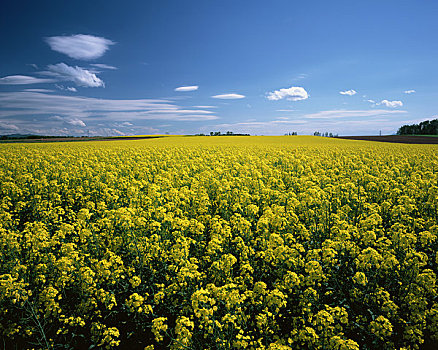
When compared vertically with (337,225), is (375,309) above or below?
below

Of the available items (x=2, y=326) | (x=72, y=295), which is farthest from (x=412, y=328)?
(x=2, y=326)

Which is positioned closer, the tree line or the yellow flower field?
the yellow flower field

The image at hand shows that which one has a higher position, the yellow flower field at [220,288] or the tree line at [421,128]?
the tree line at [421,128]

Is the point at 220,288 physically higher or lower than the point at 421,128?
lower

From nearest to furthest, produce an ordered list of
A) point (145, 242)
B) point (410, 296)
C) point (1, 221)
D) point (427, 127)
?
1. point (410, 296)
2. point (145, 242)
3. point (1, 221)
4. point (427, 127)

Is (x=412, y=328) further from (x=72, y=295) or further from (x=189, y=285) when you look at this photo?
(x=72, y=295)

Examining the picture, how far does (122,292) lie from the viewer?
491 centimetres

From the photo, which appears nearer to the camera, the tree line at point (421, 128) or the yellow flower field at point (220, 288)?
the yellow flower field at point (220, 288)

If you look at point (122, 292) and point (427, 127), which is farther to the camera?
point (427, 127)

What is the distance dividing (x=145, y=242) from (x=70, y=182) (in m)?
8.27

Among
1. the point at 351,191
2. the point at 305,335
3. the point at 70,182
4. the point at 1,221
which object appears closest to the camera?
the point at 305,335

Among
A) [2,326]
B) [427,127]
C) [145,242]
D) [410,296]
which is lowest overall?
[2,326]

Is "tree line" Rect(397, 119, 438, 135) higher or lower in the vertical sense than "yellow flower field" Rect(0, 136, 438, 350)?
higher

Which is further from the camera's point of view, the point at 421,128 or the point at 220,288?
the point at 421,128
